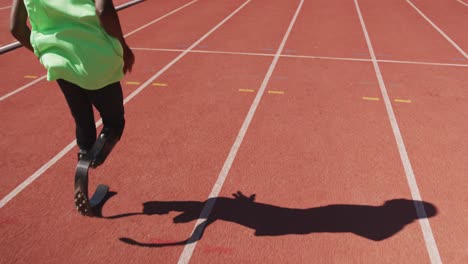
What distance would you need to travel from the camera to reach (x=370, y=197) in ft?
11.8

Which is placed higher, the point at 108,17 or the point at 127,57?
the point at 108,17

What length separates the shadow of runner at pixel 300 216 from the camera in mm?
3205

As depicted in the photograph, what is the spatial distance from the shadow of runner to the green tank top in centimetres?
140

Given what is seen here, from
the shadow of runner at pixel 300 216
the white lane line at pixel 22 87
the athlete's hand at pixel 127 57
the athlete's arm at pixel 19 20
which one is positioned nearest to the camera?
the athlete's arm at pixel 19 20

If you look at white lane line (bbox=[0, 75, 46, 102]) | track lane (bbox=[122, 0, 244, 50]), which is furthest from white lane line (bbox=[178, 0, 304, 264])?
white lane line (bbox=[0, 75, 46, 102])

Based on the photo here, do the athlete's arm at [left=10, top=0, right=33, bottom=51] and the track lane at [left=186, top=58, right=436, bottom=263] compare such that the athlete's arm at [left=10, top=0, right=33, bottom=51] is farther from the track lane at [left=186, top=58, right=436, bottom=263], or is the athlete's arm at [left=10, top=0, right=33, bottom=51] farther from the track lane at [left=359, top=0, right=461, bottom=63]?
the track lane at [left=359, top=0, right=461, bottom=63]

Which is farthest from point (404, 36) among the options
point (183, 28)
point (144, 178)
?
point (144, 178)

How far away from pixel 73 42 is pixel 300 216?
7.52 feet

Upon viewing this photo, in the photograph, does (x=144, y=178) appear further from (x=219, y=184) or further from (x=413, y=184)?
(x=413, y=184)

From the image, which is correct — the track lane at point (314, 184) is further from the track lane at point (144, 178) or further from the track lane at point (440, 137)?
the track lane at point (144, 178)

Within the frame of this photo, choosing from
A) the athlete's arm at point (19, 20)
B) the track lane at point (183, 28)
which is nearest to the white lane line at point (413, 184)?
the athlete's arm at point (19, 20)

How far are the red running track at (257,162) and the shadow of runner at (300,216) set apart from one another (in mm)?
14

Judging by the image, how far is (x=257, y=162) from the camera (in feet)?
13.6

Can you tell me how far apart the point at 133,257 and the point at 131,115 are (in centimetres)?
267
